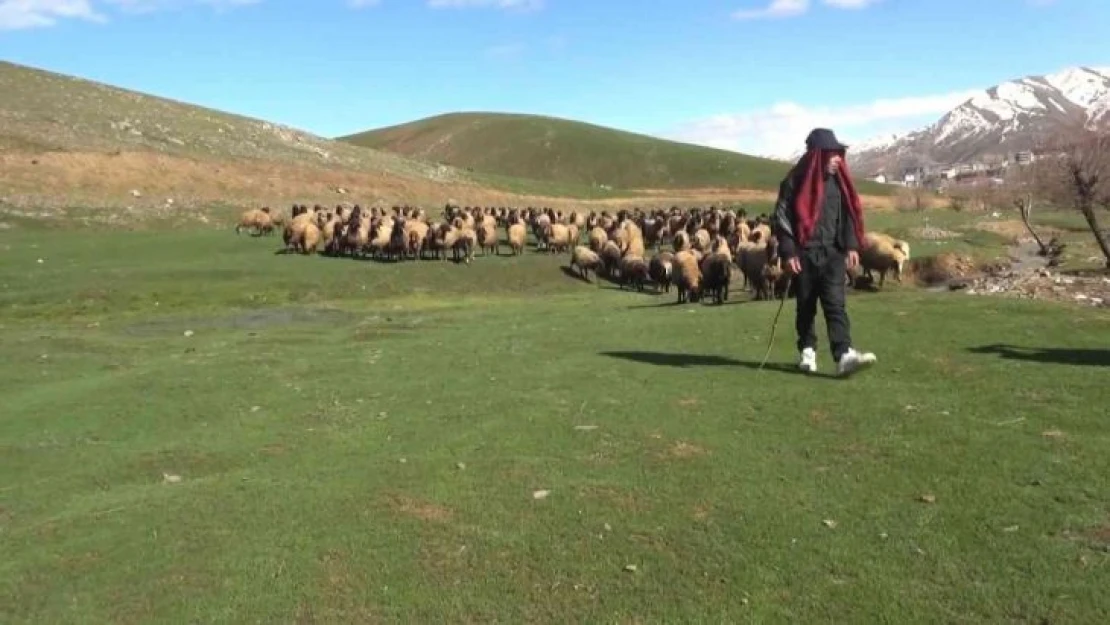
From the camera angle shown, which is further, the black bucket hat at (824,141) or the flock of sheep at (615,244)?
the flock of sheep at (615,244)

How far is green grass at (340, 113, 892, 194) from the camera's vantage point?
133500 millimetres

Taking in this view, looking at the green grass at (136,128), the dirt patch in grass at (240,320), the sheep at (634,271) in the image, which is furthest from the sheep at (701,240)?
the green grass at (136,128)

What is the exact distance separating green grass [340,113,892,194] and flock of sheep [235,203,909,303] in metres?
80.9

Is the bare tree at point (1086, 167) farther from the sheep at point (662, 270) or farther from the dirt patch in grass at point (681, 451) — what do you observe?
the dirt patch in grass at point (681, 451)

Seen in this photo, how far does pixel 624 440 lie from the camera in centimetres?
835

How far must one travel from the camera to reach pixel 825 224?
10281 millimetres

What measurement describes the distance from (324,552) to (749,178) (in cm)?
12733

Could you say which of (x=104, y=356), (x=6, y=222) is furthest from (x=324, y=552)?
(x=6, y=222)

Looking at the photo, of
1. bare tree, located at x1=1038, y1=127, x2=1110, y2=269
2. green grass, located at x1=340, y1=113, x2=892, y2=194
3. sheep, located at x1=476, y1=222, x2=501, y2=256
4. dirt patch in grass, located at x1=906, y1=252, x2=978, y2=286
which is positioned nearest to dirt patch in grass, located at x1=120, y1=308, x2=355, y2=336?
sheep, located at x1=476, y1=222, x2=501, y2=256

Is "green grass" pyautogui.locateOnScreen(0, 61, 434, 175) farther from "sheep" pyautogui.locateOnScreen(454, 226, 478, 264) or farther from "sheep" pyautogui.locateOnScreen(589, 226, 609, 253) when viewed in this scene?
"sheep" pyautogui.locateOnScreen(589, 226, 609, 253)

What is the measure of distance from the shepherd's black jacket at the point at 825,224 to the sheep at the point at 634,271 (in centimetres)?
2054

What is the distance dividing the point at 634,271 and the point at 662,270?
7.01ft

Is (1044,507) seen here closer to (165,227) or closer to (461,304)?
(461,304)

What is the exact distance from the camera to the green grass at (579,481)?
213 inches
